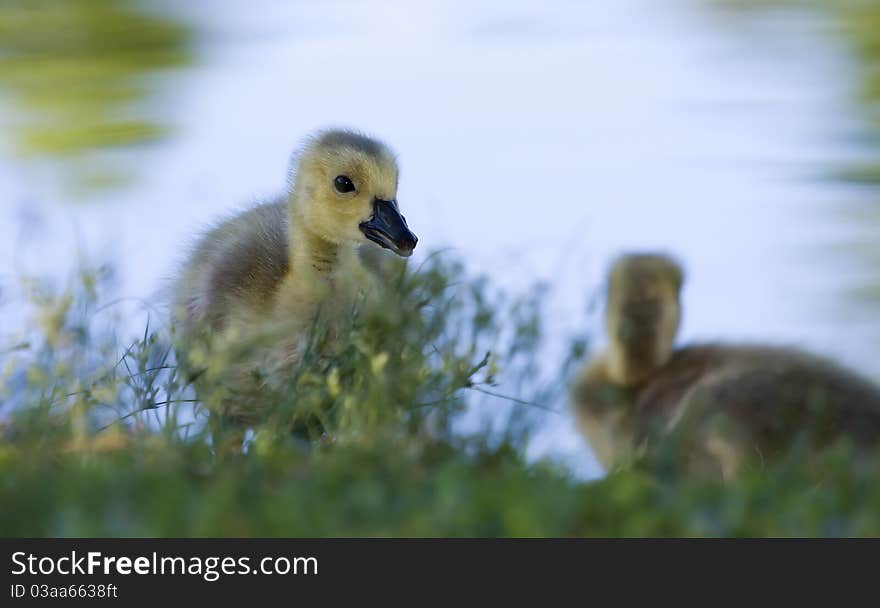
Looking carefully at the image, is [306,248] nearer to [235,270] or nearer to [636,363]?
[235,270]

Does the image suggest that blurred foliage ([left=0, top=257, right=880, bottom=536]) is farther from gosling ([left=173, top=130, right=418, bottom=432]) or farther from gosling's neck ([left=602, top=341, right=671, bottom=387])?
gosling's neck ([left=602, top=341, right=671, bottom=387])

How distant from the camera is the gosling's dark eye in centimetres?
440

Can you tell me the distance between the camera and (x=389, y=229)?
14.2 feet

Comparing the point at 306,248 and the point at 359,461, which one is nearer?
the point at 359,461

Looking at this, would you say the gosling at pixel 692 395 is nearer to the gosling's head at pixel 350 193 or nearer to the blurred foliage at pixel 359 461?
the blurred foliage at pixel 359 461

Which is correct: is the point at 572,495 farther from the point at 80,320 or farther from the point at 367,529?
the point at 80,320

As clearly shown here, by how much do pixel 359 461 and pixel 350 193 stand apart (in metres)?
1.65

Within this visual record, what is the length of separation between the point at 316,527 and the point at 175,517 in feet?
0.82

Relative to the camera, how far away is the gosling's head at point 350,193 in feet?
14.3

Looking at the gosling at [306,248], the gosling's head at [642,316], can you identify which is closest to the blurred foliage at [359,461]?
the gosling at [306,248]

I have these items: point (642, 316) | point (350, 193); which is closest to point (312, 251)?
point (350, 193)
